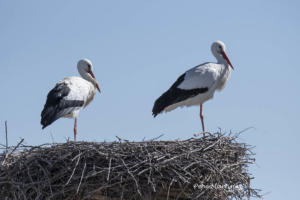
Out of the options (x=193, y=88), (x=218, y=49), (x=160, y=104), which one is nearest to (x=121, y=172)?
(x=160, y=104)

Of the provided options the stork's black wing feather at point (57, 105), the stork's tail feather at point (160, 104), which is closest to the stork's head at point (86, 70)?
the stork's black wing feather at point (57, 105)

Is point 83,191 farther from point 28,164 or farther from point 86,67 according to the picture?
point 86,67

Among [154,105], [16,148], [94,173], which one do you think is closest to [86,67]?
[154,105]

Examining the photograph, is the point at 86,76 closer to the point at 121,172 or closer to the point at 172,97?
the point at 172,97

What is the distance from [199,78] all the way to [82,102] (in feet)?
6.51

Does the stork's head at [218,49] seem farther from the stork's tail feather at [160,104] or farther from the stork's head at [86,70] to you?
the stork's head at [86,70]

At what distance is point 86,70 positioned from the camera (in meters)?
10.8

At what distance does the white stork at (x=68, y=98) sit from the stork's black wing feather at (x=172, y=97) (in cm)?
130

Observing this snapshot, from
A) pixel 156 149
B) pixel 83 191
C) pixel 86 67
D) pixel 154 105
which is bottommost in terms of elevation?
pixel 83 191

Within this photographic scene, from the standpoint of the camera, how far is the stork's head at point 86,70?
10.7 meters

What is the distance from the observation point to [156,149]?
23.0 ft

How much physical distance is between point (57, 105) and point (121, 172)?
117 inches

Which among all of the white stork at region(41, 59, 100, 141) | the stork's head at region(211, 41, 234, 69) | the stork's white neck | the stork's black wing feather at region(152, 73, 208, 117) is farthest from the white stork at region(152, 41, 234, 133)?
the stork's white neck

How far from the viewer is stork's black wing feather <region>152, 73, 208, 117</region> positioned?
9.23 metres
